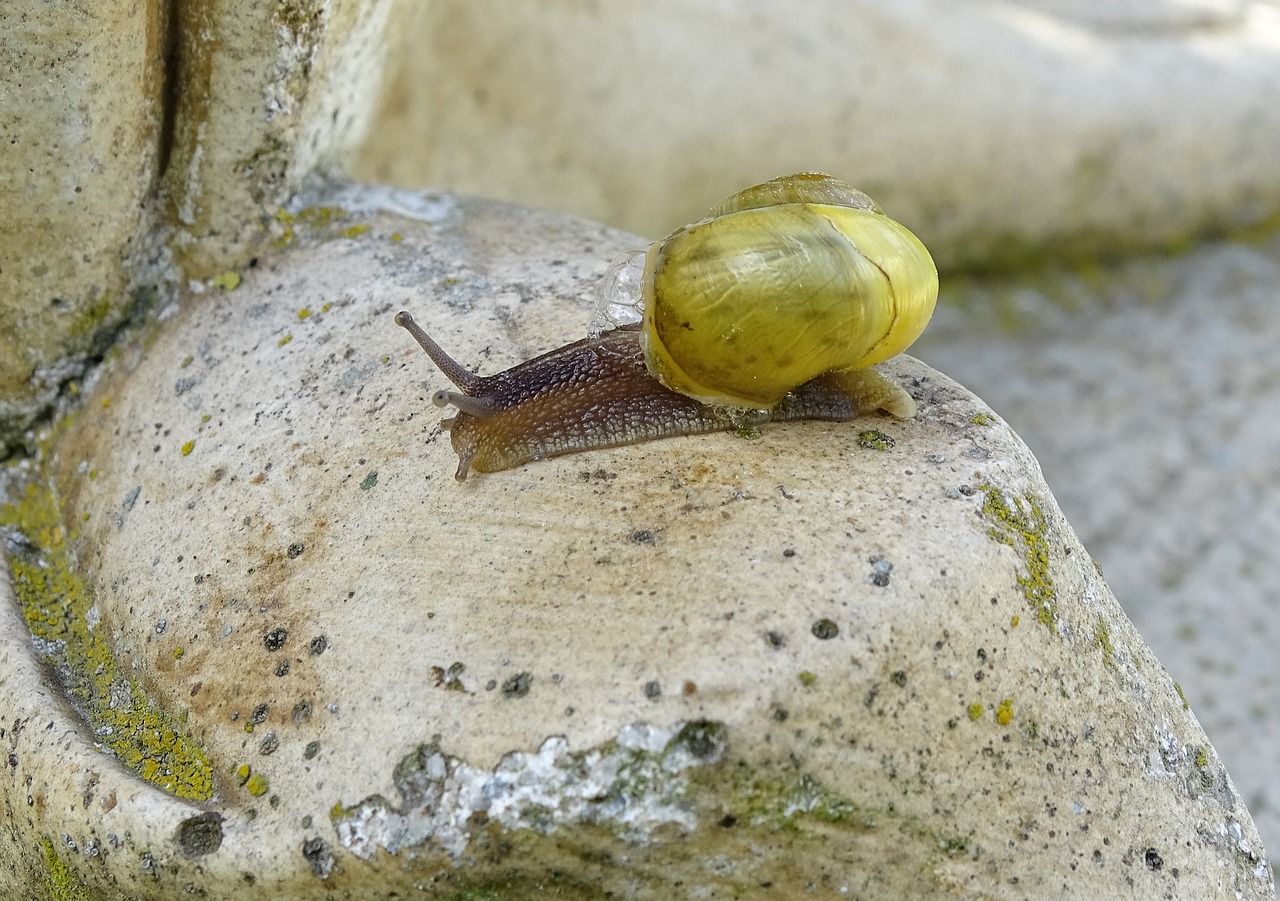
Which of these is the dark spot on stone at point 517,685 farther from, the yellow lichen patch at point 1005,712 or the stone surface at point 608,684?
the yellow lichen patch at point 1005,712

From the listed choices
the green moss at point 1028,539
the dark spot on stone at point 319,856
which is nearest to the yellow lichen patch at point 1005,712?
the green moss at point 1028,539

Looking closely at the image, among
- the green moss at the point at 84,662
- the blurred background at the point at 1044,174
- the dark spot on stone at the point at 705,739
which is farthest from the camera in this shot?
the blurred background at the point at 1044,174

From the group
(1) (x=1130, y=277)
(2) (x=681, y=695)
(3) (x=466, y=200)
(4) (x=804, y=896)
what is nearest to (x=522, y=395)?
(2) (x=681, y=695)

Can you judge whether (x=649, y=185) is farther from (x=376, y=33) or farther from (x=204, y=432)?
(x=204, y=432)

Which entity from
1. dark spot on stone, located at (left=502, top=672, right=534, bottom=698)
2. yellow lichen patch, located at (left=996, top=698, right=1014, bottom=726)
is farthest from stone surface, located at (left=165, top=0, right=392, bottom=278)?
yellow lichen patch, located at (left=996, top=698, right=1014, bottom=726)

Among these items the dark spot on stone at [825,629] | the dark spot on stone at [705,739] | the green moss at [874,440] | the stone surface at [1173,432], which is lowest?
the stone surface at [1173,432]

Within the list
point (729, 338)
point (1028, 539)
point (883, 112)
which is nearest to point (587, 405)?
point (729, 338)

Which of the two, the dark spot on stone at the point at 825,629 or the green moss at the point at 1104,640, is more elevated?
the dark spot on stone at the point at 825,629
